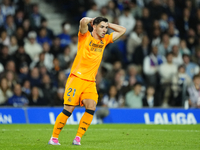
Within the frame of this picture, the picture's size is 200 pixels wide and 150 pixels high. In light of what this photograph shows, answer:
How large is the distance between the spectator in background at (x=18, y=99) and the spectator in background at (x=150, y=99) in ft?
12.9

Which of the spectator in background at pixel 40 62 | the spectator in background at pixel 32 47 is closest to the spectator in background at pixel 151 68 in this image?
the spectator in background at pixel 40 62

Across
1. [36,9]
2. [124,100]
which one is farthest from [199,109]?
[36,9]

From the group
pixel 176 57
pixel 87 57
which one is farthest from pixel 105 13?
pixel 87 57

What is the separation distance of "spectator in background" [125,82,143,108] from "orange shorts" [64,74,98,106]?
261 inches

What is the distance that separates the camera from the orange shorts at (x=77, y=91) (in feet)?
24.9

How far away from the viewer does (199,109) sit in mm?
13359

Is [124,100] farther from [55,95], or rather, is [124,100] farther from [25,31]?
[25,31]

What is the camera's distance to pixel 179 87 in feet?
48.6

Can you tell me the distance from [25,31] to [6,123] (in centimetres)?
410

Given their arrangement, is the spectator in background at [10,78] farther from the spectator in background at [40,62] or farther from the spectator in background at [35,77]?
the spectator in background at [40,62]

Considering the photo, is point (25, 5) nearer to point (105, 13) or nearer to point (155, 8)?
point (105, 13)

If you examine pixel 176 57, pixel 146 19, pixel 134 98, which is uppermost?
pixel 146 19

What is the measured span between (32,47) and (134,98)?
4217 mm

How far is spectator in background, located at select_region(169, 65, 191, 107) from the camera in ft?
48.1
